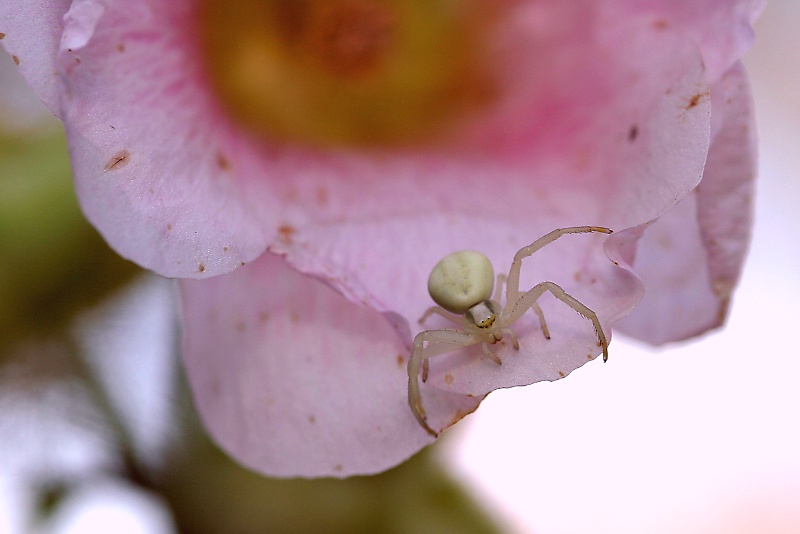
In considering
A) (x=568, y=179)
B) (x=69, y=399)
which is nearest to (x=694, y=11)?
(x=568, y=179)

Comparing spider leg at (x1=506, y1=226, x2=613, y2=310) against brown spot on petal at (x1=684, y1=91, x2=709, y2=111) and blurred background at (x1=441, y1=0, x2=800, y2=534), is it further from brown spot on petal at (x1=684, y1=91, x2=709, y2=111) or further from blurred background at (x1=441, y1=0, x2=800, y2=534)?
blurred background at (x1=441, y1=0, x2=800, y2=534)

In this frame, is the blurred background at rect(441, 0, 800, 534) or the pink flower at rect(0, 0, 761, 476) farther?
the blurred background at rect(441, 0, 800, 534)

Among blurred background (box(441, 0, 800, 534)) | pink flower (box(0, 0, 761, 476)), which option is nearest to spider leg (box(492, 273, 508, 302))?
pink flower (box(0, 0, 761, 476))

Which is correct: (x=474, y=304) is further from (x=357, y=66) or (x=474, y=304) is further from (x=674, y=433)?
(x=674, y=433)

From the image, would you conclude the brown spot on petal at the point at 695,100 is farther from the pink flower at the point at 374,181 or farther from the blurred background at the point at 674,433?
the blurred background at the point at 674,433

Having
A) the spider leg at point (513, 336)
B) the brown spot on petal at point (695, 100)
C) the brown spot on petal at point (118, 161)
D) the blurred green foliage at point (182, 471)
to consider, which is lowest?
the blurred green foliage at point (182, 471)

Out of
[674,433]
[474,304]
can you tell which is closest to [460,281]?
[474,304]

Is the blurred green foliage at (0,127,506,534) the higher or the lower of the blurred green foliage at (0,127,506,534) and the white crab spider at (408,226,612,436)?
the lower

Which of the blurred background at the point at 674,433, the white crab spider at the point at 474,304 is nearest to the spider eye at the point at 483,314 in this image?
the white crab spider at the point at 474,304
